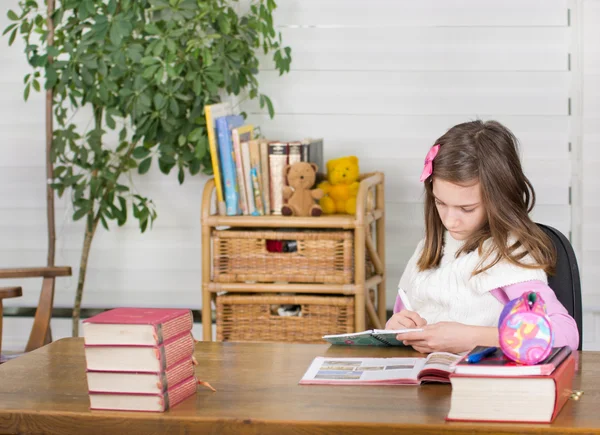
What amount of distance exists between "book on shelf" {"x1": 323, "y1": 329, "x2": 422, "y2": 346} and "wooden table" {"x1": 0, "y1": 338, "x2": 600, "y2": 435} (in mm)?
132

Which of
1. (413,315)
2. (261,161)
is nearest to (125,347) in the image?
(413,315)

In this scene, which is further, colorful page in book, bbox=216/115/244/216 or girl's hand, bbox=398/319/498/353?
colorful page in book, bbox=216/115/244/216

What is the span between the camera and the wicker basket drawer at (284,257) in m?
3.01

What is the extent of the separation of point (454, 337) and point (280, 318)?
136cm

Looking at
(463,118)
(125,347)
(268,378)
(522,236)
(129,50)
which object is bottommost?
(268,378)

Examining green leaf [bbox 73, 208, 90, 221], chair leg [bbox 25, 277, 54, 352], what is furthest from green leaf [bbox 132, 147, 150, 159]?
chair leg [bbox 25, 277, 54, 352]

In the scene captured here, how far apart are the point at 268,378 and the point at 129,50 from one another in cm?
180

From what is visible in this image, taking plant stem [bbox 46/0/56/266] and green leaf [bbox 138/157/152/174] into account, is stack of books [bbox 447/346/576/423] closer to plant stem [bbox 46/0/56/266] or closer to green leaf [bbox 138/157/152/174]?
green leaf [bbox 138/157/152/174]

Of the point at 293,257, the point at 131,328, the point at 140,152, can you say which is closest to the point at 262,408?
the point at 131,328

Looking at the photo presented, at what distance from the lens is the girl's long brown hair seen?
6.31 feet

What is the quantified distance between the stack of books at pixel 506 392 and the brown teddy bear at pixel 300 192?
1.71 meters

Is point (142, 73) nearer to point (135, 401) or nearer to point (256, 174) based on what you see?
point (256, 174)

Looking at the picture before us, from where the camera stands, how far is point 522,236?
6.32ft

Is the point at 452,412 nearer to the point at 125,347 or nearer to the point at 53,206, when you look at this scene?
the point at 125,347
